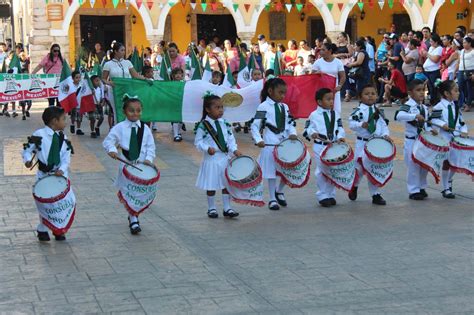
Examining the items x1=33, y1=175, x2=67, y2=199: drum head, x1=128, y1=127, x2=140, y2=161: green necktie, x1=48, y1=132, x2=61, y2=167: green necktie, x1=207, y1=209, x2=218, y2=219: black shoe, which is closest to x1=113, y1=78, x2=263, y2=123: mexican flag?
x1=207, y1=209, x2=218, y2=219: black shoe

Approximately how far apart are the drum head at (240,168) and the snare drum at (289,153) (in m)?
0.55

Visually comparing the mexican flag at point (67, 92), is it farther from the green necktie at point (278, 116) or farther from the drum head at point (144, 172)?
the drum head at point (144, 172)

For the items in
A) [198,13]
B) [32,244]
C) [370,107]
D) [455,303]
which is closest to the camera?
[455,303]

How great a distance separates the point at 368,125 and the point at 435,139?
0.74 metres

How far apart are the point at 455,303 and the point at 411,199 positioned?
163 inches

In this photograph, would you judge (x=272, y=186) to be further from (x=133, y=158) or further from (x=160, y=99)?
(x=160, y=99)

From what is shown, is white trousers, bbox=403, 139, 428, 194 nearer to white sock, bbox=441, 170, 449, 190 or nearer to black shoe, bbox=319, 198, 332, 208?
white sock, bbox=441, 170, 449, 190

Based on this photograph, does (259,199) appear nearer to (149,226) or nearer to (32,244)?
(149,226)

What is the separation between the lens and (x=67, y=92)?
18.0 metres

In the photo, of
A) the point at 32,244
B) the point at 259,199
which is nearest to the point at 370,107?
the point at 259,199

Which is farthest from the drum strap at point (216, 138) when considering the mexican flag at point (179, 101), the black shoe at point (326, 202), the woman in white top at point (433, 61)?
the woman in white top at point (433, 61)

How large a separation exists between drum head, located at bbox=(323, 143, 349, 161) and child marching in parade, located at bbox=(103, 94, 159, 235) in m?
1.95

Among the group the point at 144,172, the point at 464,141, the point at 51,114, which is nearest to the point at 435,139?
the point at 464,141

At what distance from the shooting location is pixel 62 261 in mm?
7285
